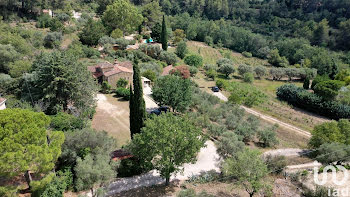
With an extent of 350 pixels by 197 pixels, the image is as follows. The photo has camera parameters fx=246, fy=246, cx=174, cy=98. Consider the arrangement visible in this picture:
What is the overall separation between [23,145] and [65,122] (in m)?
11.6

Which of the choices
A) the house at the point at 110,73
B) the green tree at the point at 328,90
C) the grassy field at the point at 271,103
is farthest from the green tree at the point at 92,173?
the green tree at the point at 328,90

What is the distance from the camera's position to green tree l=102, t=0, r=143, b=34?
212ft

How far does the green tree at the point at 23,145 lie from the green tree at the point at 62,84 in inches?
488

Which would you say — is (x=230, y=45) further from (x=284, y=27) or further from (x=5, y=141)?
(x=5, y=141)

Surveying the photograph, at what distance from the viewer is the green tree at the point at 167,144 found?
60.3ft

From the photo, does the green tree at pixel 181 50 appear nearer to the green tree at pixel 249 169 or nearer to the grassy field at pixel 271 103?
the grassy field at pixel 271 103

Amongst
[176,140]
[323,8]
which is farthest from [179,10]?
[176,140]

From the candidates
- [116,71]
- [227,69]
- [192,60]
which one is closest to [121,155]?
[116,71]

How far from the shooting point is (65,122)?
26.3 meters

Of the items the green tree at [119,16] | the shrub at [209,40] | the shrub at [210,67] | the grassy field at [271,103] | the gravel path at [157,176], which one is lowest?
the grassy field at [271,103]

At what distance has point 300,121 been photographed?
3916 centimetres

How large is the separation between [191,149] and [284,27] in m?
105

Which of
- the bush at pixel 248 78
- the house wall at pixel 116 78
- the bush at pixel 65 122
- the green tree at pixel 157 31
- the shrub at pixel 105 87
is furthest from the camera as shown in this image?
the green tree at pixel 157 31

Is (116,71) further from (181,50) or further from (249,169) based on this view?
(249,169)
